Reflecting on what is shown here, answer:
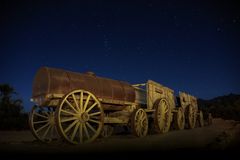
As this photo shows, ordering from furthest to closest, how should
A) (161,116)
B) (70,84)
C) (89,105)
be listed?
(161,116), (89,105), (70,84)

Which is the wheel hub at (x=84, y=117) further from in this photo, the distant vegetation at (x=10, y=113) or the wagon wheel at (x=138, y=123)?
the distant vegetation at (x=10, y=113)

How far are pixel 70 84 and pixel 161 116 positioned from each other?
200 inches

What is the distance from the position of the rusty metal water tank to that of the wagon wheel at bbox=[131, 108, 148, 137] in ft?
3.04

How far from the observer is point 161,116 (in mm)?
11602

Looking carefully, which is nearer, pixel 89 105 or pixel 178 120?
pixel 89 105

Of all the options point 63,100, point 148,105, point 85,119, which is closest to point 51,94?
point 63,100

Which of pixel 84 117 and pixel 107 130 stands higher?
pixel 84 117

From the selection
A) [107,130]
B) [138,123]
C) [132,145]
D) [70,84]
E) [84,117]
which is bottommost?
[132,145]

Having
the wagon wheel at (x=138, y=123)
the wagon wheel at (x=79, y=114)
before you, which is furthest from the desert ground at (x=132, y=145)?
the wagon wheel at (x=138, y=123)

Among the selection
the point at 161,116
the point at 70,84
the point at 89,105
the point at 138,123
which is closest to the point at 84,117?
the point at 89,105

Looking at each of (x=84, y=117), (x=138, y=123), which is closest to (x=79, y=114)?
(x=84, y=117)

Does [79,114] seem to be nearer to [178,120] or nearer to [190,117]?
[178,120]

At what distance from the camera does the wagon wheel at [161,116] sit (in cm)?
1118

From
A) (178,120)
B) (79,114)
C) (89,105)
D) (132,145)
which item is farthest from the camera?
(178,120)
